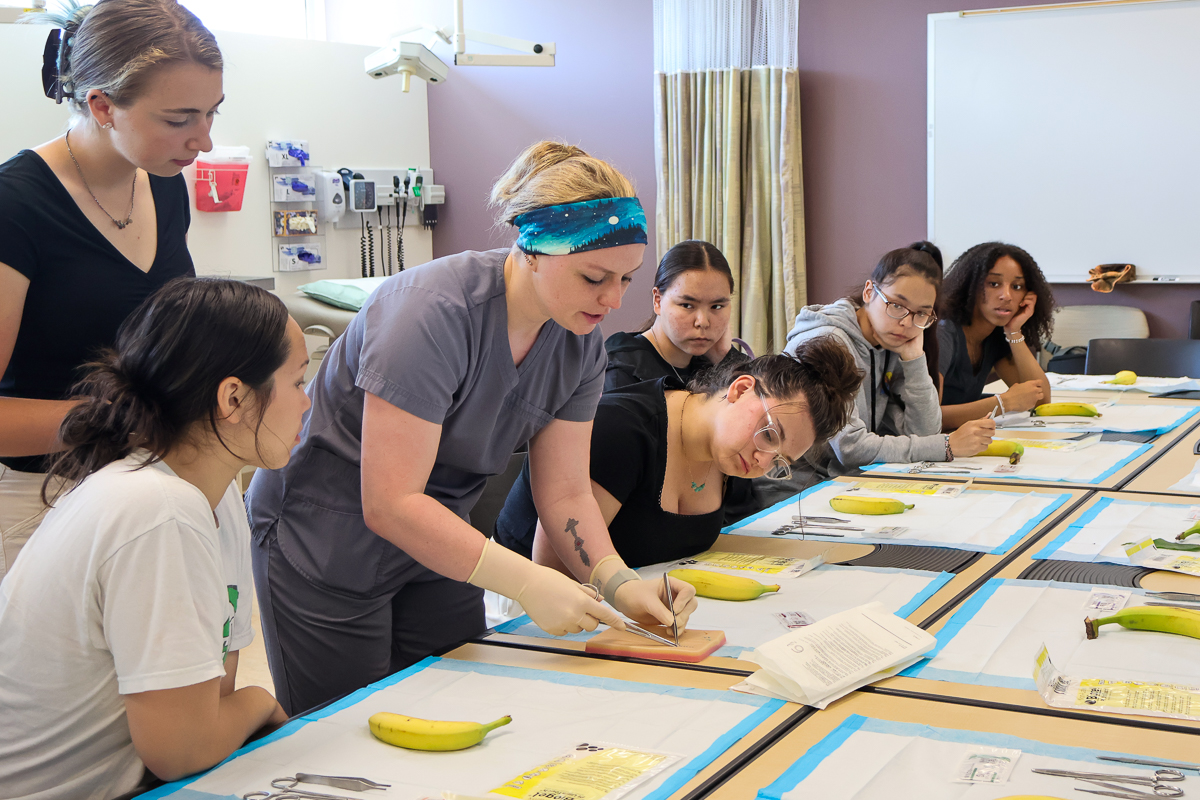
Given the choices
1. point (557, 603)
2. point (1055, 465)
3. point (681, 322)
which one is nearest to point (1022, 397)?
point (1055, 465)

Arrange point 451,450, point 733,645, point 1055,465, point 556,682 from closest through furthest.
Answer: point 556,682, point 733,645, point 451,450, point 1055,465

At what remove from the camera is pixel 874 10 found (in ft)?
15.8

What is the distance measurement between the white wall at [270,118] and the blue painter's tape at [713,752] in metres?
3.53

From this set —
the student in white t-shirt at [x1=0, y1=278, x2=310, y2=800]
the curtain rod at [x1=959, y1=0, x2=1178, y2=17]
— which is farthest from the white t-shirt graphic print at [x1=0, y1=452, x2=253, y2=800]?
the curtain rod at [x1=959, y1=0, x2=1178, y2=17]

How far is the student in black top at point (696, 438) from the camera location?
1742 millimetres

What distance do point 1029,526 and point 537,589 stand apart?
1034 millimetres

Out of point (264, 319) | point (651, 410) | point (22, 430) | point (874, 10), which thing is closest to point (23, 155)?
point (22, 430)

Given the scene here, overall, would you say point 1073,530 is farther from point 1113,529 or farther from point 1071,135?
point 1071,135

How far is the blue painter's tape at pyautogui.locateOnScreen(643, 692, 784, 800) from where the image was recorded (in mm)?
958

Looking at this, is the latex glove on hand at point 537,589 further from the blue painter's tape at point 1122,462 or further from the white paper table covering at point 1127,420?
the white paper table covering at point 1127,420

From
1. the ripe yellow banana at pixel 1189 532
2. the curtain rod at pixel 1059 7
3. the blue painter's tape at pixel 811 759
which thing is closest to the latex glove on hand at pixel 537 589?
the blue painter's tape at pixel 811 759

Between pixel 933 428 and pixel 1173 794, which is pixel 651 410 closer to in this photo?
pixel 1173 794

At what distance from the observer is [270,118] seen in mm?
4586

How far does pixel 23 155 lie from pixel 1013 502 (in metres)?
1.82
